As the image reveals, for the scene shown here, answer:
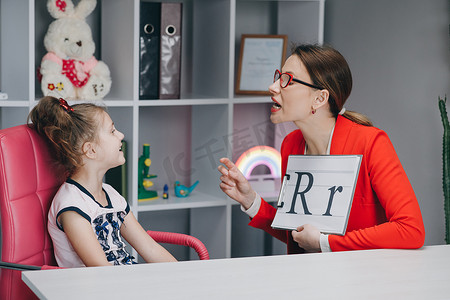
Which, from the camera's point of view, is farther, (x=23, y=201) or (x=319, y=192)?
(x=319, y=192)

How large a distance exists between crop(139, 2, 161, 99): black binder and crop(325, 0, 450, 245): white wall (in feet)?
3.06

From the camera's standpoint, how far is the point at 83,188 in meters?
1.71

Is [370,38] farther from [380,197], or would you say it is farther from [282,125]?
[380,197]

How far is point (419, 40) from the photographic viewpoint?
2.44m

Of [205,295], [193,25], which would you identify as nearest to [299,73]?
[205,295]

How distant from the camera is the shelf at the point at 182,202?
2.55m

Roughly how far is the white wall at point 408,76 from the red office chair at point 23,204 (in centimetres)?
147

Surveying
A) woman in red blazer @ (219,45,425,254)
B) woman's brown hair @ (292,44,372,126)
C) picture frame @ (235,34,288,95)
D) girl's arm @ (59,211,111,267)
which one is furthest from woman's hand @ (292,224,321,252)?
picture frame @ (235,34,288,95)

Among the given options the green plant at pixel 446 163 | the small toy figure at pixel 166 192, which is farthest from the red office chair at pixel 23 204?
the green plant at pixel 446 163

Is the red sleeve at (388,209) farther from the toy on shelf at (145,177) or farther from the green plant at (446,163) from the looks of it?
the toy on shelf at (145,177)

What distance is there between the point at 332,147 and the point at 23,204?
0.92m

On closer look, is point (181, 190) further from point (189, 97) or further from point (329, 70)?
point (329, 70)

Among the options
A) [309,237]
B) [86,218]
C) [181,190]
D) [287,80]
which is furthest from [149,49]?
[309,237]

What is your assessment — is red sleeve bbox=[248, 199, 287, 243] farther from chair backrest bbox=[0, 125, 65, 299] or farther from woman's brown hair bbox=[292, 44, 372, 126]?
chair backrest bbox=[0, 125, 65, 299]
